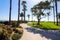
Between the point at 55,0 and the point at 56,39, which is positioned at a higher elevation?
the point at 55,0

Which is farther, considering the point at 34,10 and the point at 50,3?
the point at 34,10

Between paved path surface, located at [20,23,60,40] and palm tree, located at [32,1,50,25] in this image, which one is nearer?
paved path surface, located at [20,23,60,40]

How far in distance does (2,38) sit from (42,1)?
159ft

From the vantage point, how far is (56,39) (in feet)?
67.7

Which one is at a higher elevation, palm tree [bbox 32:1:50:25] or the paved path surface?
palm tree [bbox 32:1:50:25]

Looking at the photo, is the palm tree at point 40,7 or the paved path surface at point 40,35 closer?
the paved path surface at point 40,35

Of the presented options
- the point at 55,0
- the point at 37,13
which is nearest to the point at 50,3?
the point at 55,0

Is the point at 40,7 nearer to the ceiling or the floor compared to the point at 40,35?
nearer to the ceiling

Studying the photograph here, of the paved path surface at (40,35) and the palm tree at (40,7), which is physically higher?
the palm tree at (40,7)

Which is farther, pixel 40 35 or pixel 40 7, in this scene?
pixel 40 7

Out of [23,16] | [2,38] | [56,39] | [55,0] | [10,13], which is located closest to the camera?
[2,38]

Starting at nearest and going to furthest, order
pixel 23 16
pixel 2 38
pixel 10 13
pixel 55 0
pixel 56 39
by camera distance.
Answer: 1. pixel 2 38
2. pixel 56 39
3. pixel 10 13
4. pixel 55 0
5. pixel 23 16

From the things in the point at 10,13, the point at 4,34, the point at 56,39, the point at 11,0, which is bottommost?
the point at 56,39

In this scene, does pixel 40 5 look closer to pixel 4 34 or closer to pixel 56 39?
pixel 56 39
